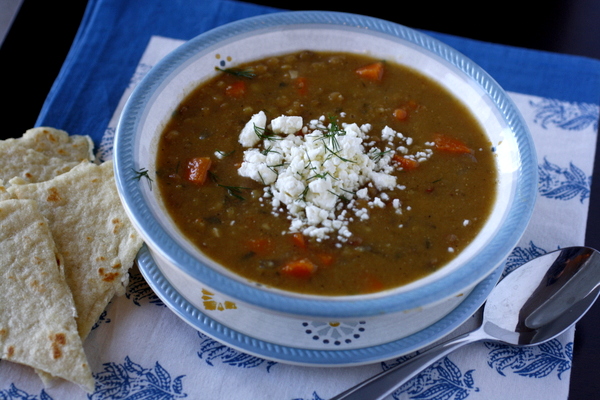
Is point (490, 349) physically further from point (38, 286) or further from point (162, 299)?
point (38, 286)

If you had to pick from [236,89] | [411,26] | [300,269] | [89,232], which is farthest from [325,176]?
[411,26]

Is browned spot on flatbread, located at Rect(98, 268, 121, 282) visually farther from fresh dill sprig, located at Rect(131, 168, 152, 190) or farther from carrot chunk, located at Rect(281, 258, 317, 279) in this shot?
carrot chunk, located at Rect(281, 258, 317, 279)

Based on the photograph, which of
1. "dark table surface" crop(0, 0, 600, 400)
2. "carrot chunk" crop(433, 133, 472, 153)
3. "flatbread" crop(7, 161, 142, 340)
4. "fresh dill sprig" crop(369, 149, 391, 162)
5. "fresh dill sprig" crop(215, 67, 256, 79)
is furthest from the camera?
"dark table surface" crop(0, 0, 600, 400)

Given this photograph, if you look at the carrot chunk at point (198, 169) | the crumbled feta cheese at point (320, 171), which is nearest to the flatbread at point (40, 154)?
the carrot chunk at point (198, 169)

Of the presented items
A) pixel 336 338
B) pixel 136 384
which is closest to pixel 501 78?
pixel 336 338

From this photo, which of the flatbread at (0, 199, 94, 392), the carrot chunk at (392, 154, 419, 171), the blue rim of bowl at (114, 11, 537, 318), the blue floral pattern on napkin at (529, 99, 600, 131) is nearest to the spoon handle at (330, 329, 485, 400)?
the blue rim of bowl at (114, 11, 537, 318)

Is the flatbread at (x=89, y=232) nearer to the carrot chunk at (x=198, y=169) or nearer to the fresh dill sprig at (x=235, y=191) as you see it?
the carrot chunk at (x=198, y=169)

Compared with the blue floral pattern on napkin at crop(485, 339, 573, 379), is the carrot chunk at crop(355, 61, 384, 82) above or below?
above
